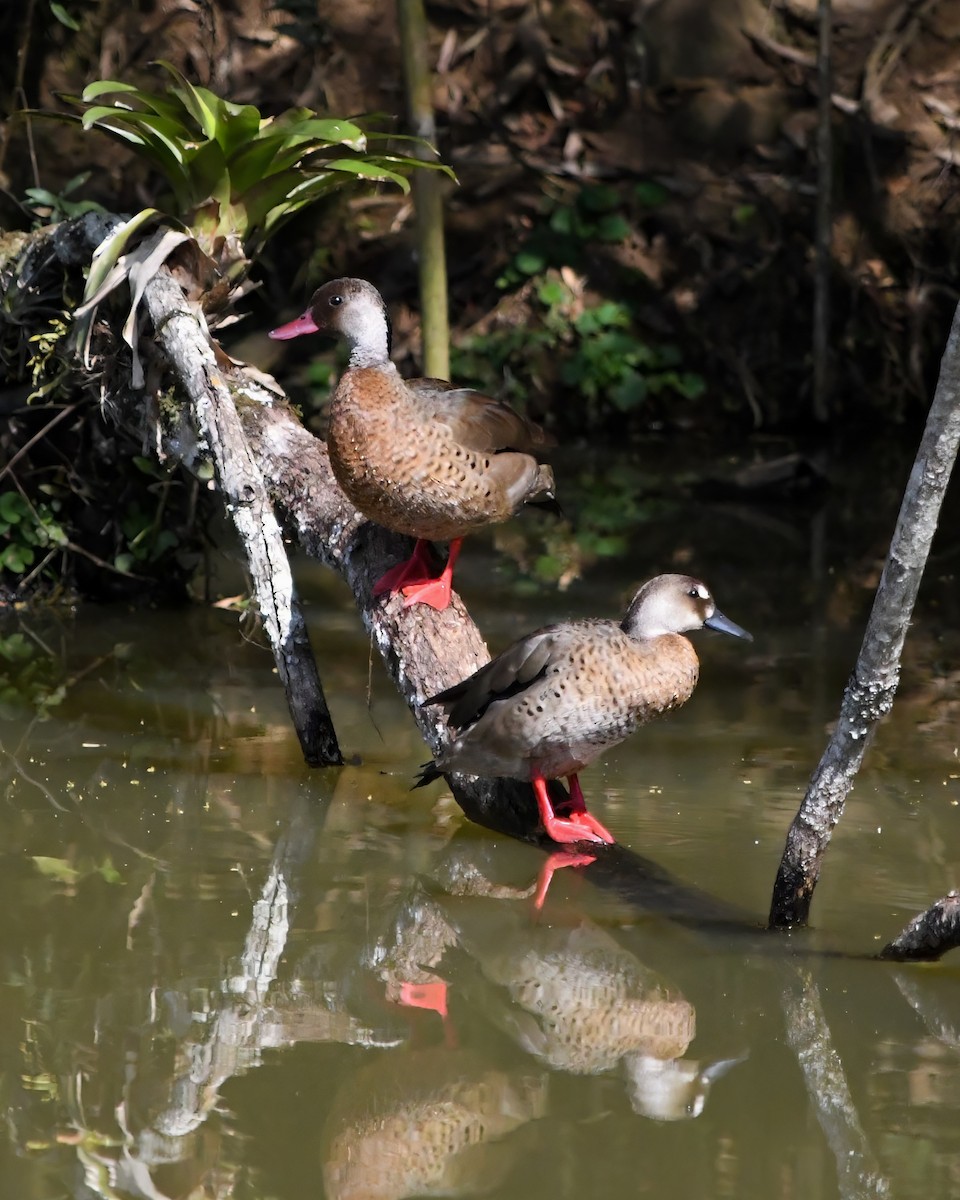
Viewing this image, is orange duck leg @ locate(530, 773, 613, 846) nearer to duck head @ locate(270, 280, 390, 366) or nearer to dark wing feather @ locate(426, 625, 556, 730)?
dark wing feather @ locate(426, 625, 556, 730)

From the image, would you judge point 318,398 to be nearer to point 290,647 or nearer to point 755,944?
point 290,647

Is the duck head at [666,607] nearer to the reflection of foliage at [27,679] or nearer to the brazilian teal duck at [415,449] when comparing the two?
the brazilian teal duck at [415,449]

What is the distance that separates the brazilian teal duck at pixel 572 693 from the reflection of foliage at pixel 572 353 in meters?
6.91

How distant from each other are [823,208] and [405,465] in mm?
6865

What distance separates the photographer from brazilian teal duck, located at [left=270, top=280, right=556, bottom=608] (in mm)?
4785

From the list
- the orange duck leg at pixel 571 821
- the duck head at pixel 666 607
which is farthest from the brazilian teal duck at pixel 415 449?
the orange duck leg at pixel 571 821

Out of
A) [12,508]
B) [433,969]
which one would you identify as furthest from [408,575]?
[12,508]

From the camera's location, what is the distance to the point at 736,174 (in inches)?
488

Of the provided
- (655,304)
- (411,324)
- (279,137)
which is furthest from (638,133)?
(279,137)

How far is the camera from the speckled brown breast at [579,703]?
441cm

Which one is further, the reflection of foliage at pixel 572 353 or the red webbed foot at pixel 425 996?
the reflection of foliage at pixel 572 353

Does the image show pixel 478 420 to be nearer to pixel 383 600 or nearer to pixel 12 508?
pixel 383 600

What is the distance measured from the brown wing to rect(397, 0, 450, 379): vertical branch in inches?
96.2

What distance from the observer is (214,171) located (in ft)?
18.0
